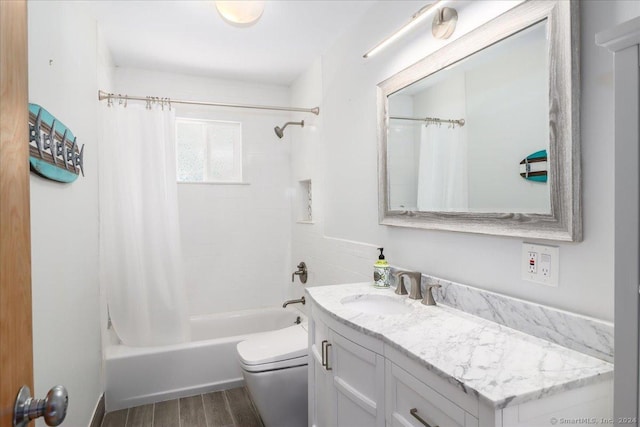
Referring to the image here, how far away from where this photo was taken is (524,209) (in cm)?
120

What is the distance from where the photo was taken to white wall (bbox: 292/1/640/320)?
99cm

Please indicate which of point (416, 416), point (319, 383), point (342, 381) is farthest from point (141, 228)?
point (416, 416)

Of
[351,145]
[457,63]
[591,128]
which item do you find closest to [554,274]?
[591,128]

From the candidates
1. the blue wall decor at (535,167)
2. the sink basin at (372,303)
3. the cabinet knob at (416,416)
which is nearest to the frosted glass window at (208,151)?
the sink basin at (372,303)

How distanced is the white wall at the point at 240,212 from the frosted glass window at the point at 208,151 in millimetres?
95

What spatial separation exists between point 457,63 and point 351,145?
95 centimetres

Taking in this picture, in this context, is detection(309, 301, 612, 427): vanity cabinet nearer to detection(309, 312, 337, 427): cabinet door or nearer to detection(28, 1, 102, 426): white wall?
detection(309, 312, 337, 427): cabinet door

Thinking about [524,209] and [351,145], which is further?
[351,145]

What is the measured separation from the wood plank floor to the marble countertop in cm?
137

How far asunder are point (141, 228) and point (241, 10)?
1614mm

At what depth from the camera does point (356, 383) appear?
1298 millimetres

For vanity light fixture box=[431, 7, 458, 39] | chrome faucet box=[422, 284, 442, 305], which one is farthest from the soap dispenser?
vanity light fixture box=[431, 7, 458, 39]

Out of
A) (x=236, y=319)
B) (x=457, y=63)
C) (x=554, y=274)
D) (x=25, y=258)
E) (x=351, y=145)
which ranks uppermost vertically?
(x=457, y=63)

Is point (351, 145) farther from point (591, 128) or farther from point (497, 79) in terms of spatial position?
point (591, 128)
